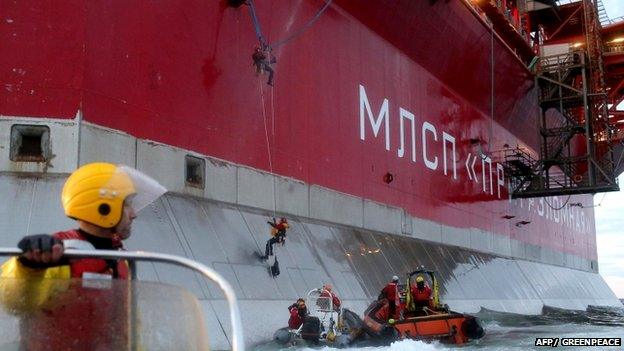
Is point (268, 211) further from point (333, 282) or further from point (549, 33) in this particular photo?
point (549, 33)

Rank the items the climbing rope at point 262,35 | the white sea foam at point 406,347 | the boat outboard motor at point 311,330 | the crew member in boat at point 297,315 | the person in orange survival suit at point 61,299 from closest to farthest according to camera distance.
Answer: the person in orange survival suit at point 61,299 < the boat outboard motor at point 311,330 < the crew member in boat at point 297,315 < the white sea foam at point 406,347 < the climbing rope at point 262,35

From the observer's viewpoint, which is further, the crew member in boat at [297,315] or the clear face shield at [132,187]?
the crew member in boat at [297,315]

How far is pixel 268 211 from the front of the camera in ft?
39.4

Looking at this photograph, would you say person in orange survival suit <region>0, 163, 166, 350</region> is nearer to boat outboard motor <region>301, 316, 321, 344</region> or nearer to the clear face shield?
the clear face shield

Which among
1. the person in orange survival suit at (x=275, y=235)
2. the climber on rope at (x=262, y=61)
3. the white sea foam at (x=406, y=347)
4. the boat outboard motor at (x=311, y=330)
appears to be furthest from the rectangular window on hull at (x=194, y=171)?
the white sea foam at (x=406, y=347)

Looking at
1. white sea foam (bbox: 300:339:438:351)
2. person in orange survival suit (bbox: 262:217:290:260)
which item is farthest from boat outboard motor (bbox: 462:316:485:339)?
person in orange survival suit (bbox: 262:217:290:260)

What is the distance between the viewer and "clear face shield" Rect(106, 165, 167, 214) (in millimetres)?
2736

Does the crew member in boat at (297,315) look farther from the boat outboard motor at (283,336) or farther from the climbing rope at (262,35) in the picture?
the climbing rope at (262,35)

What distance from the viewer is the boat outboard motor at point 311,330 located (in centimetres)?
992

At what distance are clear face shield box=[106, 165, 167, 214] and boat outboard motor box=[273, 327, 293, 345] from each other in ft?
23.6

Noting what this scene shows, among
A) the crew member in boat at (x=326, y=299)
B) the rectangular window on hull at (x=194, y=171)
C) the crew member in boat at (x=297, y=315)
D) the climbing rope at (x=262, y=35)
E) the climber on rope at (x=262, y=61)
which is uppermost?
the climbing rope at (x=262, y=35)

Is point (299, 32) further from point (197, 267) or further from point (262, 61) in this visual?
point (197, 267)

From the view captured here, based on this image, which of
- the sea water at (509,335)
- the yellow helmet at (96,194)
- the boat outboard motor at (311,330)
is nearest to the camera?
the yellow helmet at (96,194)

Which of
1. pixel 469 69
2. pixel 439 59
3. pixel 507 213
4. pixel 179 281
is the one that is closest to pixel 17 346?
pixel 179 281
